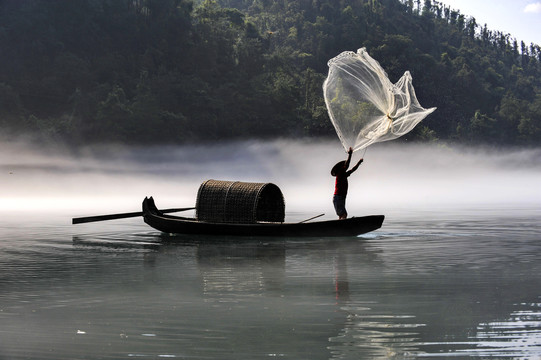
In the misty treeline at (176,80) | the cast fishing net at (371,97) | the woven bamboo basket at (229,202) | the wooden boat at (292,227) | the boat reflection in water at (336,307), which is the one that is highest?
the misty treeline at (176,80)

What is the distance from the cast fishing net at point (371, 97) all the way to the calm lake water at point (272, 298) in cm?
251

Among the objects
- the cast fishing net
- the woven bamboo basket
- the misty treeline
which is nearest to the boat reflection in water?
the cast fishing net

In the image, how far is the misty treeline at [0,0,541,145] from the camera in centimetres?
8100

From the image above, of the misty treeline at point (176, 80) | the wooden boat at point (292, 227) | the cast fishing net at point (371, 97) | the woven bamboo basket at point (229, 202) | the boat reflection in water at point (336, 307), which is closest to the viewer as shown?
the boat reflection in water at point (336, 307)

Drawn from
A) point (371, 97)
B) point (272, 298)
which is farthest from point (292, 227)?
point (272, 298)

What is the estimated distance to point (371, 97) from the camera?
18422 mm

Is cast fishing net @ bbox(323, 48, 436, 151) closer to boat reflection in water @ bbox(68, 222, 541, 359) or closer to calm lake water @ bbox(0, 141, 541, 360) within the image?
calm lake water @ bbox(0, 141, 541, 360)

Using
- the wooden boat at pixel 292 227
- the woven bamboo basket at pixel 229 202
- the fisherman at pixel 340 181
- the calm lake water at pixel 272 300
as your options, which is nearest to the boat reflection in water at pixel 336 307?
the calm lake water at pixel 272 300

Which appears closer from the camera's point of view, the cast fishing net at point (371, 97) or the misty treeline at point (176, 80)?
the cast fishing net at point (371, 97)

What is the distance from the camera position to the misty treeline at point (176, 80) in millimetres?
81000

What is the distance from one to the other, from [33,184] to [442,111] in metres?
60.8

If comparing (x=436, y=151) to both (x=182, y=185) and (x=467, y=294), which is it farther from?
(x=467, y=294)

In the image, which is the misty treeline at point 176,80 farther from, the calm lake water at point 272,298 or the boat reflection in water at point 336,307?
the boat reflection in water at point 336,307

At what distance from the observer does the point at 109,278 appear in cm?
1263
